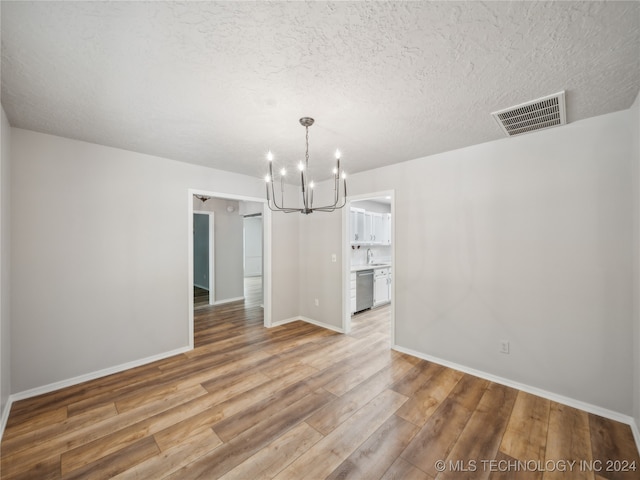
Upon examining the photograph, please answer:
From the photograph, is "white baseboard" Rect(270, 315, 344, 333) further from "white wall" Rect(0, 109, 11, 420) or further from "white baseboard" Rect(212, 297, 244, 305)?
"white wall" Rect(0, 109, 11, 420)

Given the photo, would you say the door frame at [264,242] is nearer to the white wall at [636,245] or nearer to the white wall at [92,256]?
the white wall at [92,256]

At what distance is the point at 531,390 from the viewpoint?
8.32 ft

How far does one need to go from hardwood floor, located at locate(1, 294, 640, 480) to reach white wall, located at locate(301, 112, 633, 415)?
34 cm

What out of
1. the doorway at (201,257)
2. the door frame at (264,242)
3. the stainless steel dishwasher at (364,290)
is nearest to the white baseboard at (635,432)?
the stainless steel dishwasher at (364,290)

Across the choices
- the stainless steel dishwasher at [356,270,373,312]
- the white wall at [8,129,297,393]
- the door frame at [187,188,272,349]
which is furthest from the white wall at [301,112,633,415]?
the white wall at [8,129,297,393]

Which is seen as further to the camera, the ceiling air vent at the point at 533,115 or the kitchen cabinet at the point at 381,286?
the kitchen cabinet at the point at 381,286

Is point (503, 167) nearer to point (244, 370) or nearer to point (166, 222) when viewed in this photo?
point (244, 370)

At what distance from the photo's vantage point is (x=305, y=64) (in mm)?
1559

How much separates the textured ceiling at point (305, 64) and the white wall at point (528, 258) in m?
0.48

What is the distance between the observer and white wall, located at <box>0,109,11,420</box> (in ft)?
6.91

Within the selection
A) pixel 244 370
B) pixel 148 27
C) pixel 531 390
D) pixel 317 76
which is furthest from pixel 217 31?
pixel 531 390

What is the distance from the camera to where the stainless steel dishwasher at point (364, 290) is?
5.17 metres

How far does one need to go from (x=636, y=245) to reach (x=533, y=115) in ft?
4.26

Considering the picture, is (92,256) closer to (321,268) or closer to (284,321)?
(284,321)
